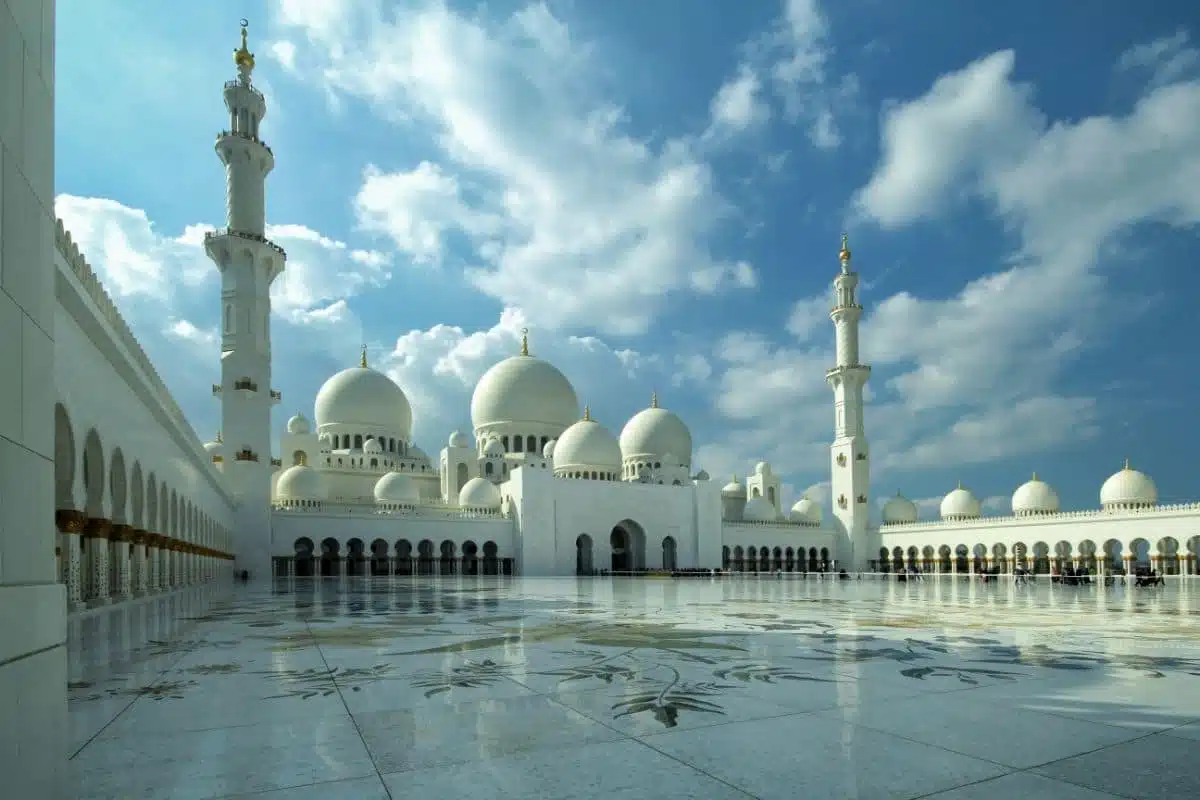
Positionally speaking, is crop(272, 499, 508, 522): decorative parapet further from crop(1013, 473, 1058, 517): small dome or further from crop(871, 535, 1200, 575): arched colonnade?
crop(1013, 473, 1058, 517): small dome

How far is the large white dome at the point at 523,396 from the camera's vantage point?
45.5m

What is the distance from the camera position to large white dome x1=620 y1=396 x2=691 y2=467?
152 ft

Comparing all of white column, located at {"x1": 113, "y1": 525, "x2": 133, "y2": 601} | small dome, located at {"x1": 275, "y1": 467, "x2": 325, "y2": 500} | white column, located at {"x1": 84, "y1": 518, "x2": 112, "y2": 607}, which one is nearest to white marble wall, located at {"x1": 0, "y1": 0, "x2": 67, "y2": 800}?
white column, located at {"x1": 84, "y1": 518, "x2": 112, "y2": 607}

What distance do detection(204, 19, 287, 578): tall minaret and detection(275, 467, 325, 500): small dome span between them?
5.60m

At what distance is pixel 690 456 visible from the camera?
156ft

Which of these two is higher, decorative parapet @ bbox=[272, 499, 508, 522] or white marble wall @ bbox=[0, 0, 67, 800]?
white marble wall @ bbox=[0, 0, 67, 800]

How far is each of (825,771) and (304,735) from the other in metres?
2.01

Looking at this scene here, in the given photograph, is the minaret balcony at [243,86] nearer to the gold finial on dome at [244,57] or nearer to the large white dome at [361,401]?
the gold finial on dome at [244,57]

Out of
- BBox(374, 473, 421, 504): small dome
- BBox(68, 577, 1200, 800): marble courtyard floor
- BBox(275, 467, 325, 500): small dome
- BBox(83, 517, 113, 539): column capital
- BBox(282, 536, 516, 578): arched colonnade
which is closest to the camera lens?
BBox(68, 577, 1200, 800): marble courtyard floor

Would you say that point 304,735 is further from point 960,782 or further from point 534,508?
point 534,508

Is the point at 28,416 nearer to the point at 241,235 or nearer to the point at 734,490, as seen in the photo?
the point at 241,235

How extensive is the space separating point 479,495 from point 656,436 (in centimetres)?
1160

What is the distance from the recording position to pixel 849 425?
42.3 m

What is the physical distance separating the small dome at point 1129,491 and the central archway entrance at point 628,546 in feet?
68.8
